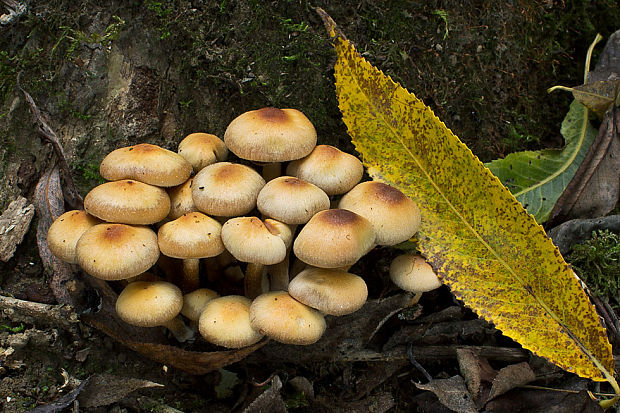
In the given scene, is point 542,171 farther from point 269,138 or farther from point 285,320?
point 285,320

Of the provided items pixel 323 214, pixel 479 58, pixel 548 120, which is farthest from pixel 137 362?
pixel 548 120

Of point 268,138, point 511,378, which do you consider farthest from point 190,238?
point 511,378

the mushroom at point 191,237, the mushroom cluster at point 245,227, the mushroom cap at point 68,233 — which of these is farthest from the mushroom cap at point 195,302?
the mushroom cap at point 68,233

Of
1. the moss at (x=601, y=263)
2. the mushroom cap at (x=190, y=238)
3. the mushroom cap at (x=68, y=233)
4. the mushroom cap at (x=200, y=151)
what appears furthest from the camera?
the moss at (x=601, y=263)

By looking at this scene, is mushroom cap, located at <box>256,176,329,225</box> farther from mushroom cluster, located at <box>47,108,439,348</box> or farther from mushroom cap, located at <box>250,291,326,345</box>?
mushroom cap, located at <box>250,291,326,345</box>

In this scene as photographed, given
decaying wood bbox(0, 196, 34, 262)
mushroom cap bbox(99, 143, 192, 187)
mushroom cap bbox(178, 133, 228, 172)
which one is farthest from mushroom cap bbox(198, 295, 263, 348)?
decaying wood bbox(0, 196, 34, 262)

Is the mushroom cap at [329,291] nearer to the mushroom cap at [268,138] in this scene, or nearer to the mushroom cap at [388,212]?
the mushroom cap at [388,212]
